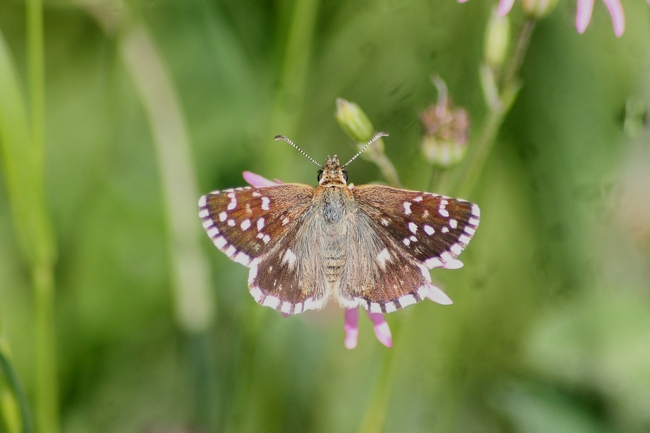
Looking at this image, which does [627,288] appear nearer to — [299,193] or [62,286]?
[299,193]

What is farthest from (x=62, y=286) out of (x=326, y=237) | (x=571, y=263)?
(x=571, y=263)

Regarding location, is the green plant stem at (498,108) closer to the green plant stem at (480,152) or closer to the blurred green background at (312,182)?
the green plant stem at (480,152)

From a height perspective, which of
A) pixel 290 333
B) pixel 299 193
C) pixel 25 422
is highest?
pixel 299 193

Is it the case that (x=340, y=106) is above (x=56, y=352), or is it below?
above

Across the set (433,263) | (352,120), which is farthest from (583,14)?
(433,263)

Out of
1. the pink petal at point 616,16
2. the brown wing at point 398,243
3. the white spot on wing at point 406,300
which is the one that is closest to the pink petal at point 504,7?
the pink petal at point 616,16

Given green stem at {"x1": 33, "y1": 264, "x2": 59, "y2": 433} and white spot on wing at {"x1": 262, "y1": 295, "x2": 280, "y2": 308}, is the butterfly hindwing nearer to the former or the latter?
white spot on wing at {"x1": 262, "y1": 295, "x2": 280, "y2": 308}

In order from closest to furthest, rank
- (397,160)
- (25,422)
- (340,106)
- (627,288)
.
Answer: (25,422)
(340,106)
(627,288)
(397,160)
